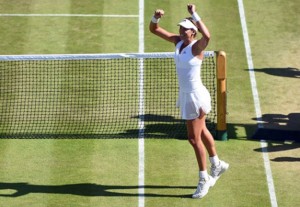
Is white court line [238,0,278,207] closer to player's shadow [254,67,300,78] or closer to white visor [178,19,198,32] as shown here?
player's shadow [254,67,300,78]

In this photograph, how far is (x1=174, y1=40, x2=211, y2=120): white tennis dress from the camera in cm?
1802

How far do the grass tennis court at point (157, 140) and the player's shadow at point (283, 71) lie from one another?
24mm

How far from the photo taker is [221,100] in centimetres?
2064

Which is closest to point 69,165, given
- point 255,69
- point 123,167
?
point 123,167

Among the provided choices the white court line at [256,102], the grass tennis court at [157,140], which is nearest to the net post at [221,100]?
the grass tennis court at [157,140]

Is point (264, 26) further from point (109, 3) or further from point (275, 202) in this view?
point (275, 202)

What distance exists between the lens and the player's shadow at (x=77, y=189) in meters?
18.7

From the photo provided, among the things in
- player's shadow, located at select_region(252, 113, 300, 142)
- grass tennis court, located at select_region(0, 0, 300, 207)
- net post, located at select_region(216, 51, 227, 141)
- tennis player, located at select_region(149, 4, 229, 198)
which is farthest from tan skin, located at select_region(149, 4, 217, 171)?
player's shadow, located at select_region(252, 113, 300, 142)

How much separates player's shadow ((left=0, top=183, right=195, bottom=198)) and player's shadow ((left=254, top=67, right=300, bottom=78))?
578 centimetres

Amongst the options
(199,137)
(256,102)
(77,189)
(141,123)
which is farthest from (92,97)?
(199,137)

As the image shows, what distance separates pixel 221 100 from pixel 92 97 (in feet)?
11.1

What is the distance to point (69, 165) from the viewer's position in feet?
64.9

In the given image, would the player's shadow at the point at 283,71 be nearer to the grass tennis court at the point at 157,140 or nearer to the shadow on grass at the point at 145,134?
the grass tennis court at the point at 157,140

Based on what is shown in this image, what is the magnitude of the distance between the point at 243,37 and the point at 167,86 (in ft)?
11.3
